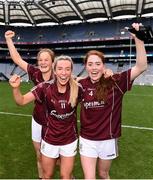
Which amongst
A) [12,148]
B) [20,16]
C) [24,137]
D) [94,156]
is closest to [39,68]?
[94,156]

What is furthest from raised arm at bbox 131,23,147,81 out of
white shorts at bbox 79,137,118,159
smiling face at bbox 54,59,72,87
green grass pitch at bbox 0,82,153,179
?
green grass pitch at bbox 0,82,153,179

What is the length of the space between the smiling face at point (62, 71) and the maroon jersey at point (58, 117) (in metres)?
0.11

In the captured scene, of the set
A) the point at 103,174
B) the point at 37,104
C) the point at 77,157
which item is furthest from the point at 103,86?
the point at 77,157

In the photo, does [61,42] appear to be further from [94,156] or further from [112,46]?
[94,156]

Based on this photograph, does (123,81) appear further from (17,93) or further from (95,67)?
(17,93)

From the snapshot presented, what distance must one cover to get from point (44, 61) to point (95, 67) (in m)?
1.15

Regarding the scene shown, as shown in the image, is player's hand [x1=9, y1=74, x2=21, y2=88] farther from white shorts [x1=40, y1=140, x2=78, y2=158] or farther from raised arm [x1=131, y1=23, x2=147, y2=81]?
raised arm [x1=131, y1=23, x2=147, y2=81]

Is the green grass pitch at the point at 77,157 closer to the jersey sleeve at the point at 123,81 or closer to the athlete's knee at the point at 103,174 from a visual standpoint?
the athlete's knee at the point at 103,174

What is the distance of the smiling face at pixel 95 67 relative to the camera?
4.89m

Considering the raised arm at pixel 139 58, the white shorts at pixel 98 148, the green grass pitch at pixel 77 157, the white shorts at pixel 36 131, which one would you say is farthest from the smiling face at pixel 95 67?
the green grass pitch at pixel 77 157

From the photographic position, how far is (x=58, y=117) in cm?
486

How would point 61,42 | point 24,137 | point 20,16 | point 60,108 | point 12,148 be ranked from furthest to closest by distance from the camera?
point 61,42, point 20,16, point 24,137, point 12,148, point 60,108

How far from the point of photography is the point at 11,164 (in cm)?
771

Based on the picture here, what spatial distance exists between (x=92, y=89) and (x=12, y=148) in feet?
16.1
